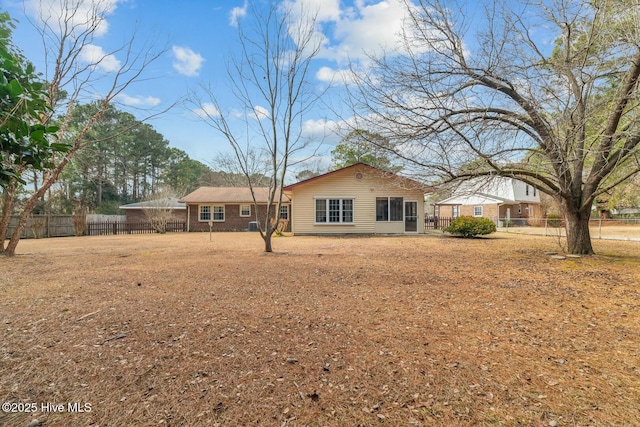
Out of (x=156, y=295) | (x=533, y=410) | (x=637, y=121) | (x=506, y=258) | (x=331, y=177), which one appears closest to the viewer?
(x=533, y=410)

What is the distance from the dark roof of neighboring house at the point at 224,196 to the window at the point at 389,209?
8.89 m

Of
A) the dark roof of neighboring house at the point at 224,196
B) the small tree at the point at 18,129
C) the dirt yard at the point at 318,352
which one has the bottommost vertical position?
the dirt yard at the point at 318,352

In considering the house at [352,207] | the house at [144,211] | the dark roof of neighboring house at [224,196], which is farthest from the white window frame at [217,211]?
the house at [352,207]

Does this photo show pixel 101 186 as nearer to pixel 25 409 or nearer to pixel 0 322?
pixel 0 322

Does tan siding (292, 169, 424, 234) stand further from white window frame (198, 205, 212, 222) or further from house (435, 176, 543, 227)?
house (435, 176, 543, 227)

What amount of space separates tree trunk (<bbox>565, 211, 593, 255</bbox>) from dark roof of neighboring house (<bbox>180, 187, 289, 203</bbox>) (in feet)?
59.6

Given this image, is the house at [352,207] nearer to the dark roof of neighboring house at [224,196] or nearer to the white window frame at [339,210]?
the white window frame at [339,210]

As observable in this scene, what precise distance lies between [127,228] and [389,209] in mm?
19237

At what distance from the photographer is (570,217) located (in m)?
8.82

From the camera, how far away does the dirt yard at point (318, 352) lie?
2100 millimetres

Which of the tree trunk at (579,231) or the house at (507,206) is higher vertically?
the house at (507,206)

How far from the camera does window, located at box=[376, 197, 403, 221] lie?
1784 cm

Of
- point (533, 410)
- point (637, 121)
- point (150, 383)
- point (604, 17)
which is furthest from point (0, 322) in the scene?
point (604, 17)

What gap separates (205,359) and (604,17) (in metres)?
9.67
